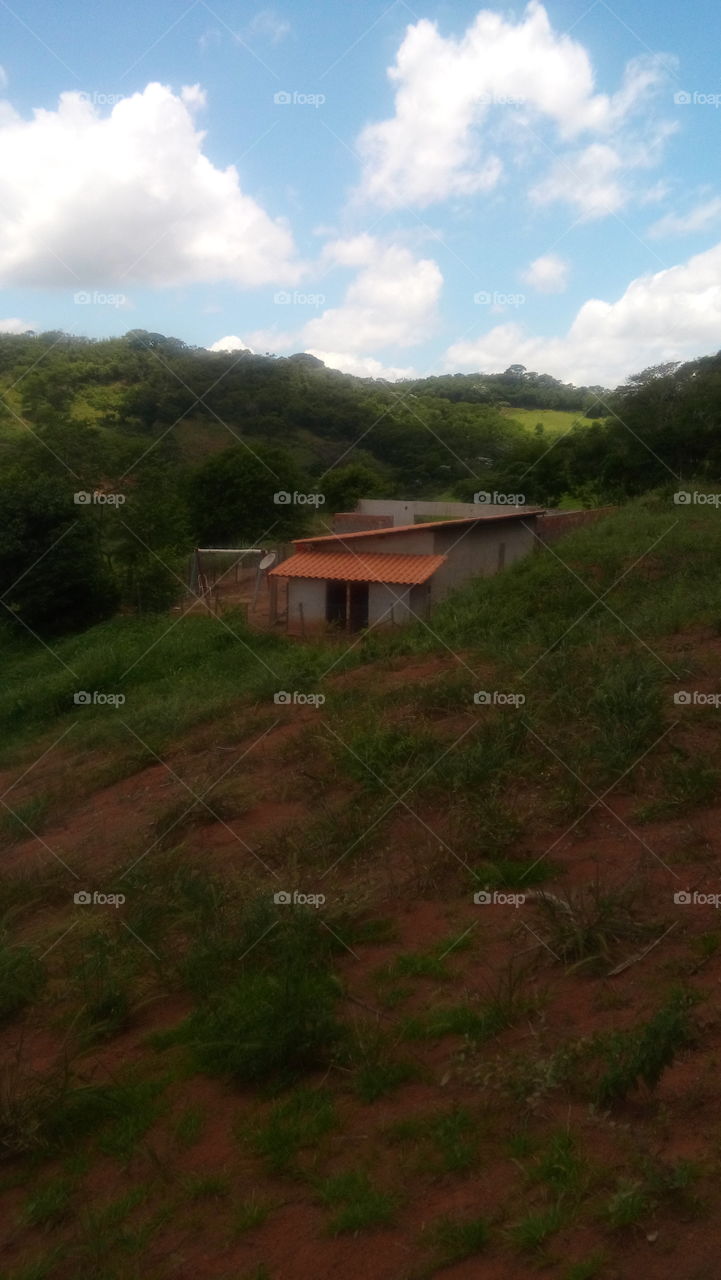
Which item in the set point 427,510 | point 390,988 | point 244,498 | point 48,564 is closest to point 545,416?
point 244,498

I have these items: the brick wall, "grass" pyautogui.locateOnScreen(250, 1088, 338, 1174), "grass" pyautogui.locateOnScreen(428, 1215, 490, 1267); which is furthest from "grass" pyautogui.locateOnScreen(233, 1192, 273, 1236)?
A: the brick wall

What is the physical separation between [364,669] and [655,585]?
355 centimetres

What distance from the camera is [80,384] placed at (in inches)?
1531

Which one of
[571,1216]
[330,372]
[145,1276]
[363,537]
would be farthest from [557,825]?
[330,372]

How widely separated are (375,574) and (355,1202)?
41.3ft

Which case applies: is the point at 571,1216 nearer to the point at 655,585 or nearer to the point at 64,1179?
the point at 64,1179

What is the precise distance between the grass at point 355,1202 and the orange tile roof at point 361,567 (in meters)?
12.0

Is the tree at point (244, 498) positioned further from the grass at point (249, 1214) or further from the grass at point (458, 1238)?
the grass at point (458, 1238)

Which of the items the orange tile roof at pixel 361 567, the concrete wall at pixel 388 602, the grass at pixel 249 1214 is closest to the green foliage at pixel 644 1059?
the grass at pixel 249 1214

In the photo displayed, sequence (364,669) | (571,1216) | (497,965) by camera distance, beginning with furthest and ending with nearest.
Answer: (364,669)
(497,965)
(571,1216)

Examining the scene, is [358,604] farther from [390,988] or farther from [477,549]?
[390,988]

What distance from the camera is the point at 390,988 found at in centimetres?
416

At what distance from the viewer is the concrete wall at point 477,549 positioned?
1587 cm

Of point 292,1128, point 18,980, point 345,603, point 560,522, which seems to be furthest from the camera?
point 560,522
